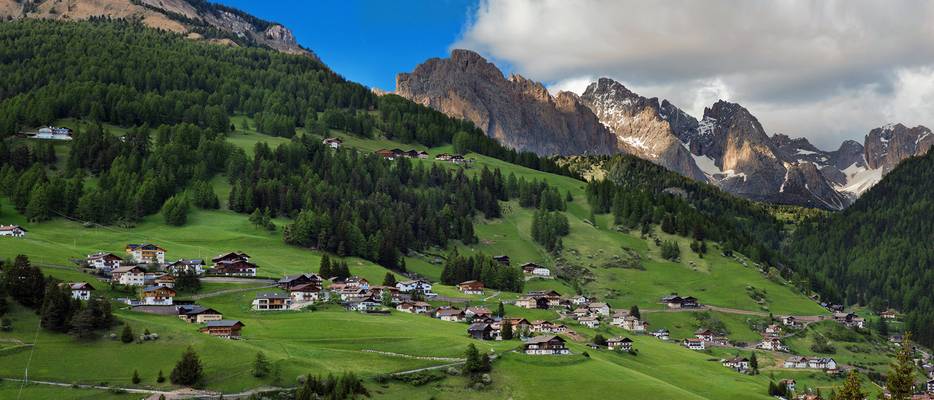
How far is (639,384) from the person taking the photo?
102438 millimetres

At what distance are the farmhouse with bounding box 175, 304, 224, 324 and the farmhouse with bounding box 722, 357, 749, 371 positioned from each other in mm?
79439

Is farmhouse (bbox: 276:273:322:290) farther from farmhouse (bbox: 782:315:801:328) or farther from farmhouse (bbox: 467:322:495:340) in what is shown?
farmhouse (bbox: 782:315:801:328)

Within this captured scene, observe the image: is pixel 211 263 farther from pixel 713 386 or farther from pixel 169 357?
pixel 713 386

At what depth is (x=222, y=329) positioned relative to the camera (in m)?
104

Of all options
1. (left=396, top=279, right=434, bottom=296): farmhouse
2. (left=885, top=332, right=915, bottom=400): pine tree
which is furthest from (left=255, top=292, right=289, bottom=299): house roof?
(left=885, top=332, right=915, bottom=400): pine tree

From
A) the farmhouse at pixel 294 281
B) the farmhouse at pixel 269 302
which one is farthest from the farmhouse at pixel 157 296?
the farmhouse at pixel 294 281

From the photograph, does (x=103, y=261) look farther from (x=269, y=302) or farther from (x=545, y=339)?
(x=545, y=339)

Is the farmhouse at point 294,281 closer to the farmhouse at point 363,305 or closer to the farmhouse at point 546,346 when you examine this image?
the farmhouse at point 363,305

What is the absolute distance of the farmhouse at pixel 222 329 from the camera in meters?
104

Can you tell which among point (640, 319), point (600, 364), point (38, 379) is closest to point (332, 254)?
point (640, 319)

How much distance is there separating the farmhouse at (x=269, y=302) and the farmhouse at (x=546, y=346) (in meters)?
37.4

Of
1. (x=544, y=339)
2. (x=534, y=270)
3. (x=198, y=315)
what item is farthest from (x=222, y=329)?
(x=534, y=270)

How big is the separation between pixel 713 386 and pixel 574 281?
272ft

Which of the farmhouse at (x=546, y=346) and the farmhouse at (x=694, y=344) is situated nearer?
the farmhouse at (x=546, y=346)
